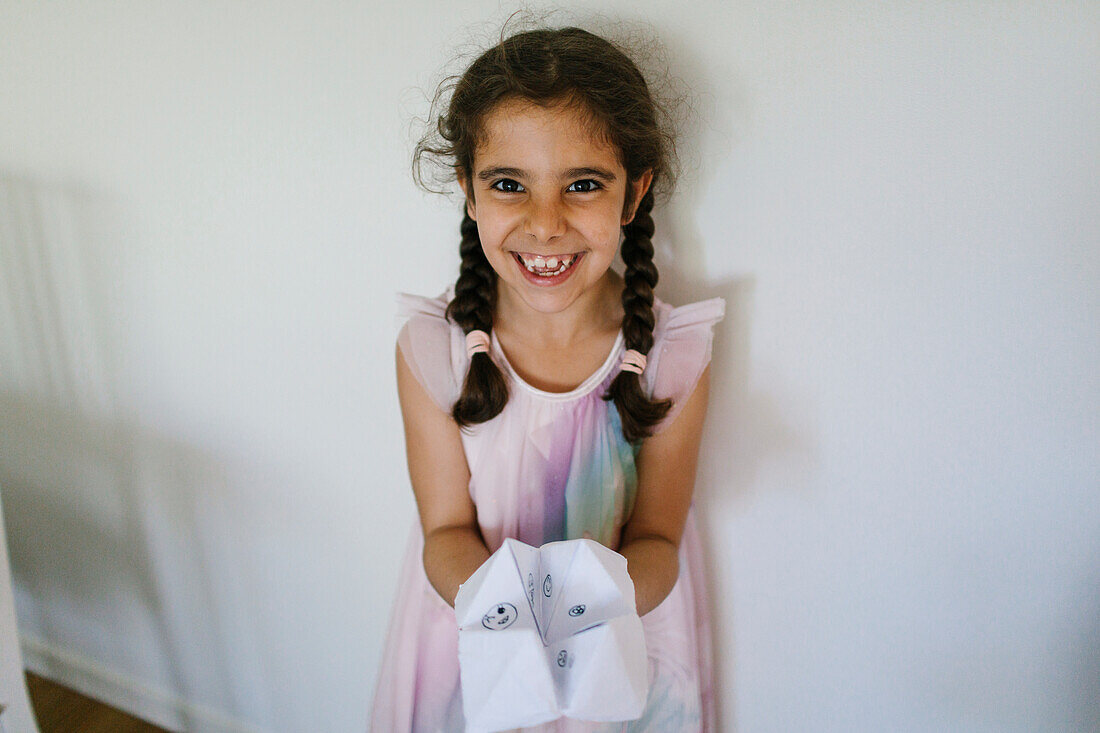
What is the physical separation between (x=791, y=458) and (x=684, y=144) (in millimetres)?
394

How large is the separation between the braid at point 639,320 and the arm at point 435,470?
210 mm

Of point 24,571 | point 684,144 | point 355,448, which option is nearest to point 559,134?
point 684,144

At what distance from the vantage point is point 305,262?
3.56 ft

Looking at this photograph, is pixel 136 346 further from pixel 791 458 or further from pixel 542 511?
pixel 791 458

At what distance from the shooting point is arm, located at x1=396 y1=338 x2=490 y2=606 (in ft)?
2.96

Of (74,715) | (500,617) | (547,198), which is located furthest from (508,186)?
(74,715)

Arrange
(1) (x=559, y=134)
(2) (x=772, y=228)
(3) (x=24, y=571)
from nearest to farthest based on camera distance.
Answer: (1) (x=559, y=134) < (2) (x=772, y=228) < (3) (x=24, y=571)

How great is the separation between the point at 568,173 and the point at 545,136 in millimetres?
42

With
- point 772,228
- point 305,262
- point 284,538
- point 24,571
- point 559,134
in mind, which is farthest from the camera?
point 24,571

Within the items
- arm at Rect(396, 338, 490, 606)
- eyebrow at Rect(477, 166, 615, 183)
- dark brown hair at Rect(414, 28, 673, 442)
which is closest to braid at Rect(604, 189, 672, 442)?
dark brown hair at Rect(414, 28, 673, 442)

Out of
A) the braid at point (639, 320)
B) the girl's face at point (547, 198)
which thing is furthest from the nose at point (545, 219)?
the braid at point (639, 320)

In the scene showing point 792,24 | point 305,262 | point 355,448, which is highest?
point 792,24

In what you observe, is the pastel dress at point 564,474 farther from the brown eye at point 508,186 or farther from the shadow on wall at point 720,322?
the brown eye at point 508,186

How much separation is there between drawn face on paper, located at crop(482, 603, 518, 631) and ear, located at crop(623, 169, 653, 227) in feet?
1.39
